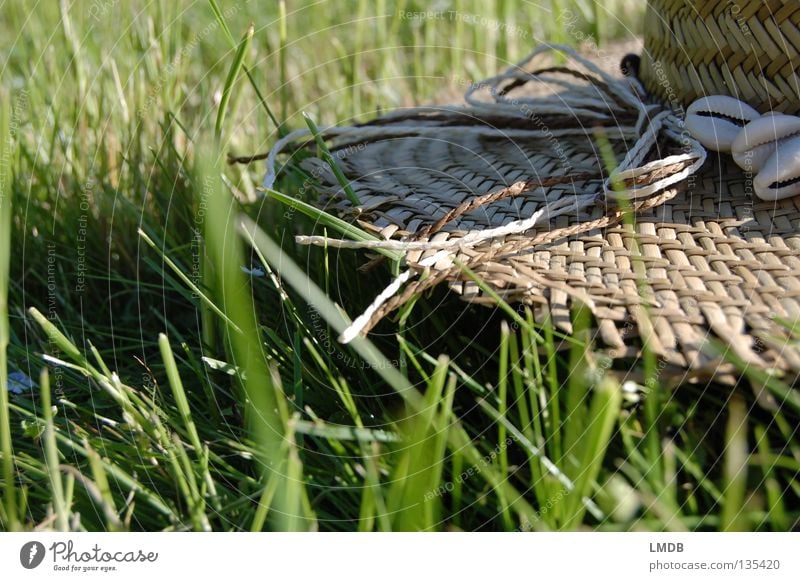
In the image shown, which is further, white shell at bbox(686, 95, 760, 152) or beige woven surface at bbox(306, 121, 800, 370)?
white shell at bbox(686, 95, 760, 152)

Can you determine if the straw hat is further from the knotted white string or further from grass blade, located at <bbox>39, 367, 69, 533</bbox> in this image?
grass blade, located at <bbox>39, 367, 69, 533</bbox>

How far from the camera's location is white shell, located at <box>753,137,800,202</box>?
665mm

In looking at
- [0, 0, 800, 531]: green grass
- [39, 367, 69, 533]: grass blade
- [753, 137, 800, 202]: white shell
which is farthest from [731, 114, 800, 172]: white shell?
[39, 367, 69, 533]: grass blade

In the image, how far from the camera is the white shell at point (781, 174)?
0.67 metres

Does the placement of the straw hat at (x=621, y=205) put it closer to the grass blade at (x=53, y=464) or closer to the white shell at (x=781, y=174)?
the white shell at (x=781, y=174)

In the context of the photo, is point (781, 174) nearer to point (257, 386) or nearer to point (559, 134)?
point (559, 134)

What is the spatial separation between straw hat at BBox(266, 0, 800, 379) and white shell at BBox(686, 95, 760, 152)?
1cm

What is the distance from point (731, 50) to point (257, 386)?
509 mm

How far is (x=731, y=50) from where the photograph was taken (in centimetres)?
72

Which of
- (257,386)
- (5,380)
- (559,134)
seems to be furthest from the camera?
(559,134)

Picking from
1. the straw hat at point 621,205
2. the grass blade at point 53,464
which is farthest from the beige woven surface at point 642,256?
the grass blade at point 53,464

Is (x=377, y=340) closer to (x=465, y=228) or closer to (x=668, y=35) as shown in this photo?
(x=465, y=228)

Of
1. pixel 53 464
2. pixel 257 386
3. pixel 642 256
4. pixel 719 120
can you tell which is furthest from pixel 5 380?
pixel 719 120

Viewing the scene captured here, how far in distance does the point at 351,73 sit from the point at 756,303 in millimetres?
970
